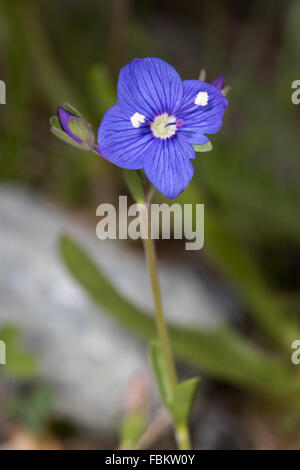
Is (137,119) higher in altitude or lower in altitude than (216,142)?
lower

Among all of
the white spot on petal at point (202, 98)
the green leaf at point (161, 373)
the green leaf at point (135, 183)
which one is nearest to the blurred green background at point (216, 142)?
the green leaf at point (161, 373)

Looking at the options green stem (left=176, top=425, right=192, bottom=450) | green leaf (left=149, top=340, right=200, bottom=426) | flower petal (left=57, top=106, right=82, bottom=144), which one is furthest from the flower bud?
green stem (left=176, top=425, right=192, bottom=450)

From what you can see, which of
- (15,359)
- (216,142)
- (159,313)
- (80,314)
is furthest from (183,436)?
(216,142)

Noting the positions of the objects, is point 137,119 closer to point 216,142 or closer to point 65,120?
point 65,120

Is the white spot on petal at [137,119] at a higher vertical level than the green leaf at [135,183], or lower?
higher

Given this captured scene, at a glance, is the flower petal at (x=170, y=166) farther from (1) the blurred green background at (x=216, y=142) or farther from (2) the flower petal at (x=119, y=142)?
(1) the blurred green background at (x=216, y=142)
